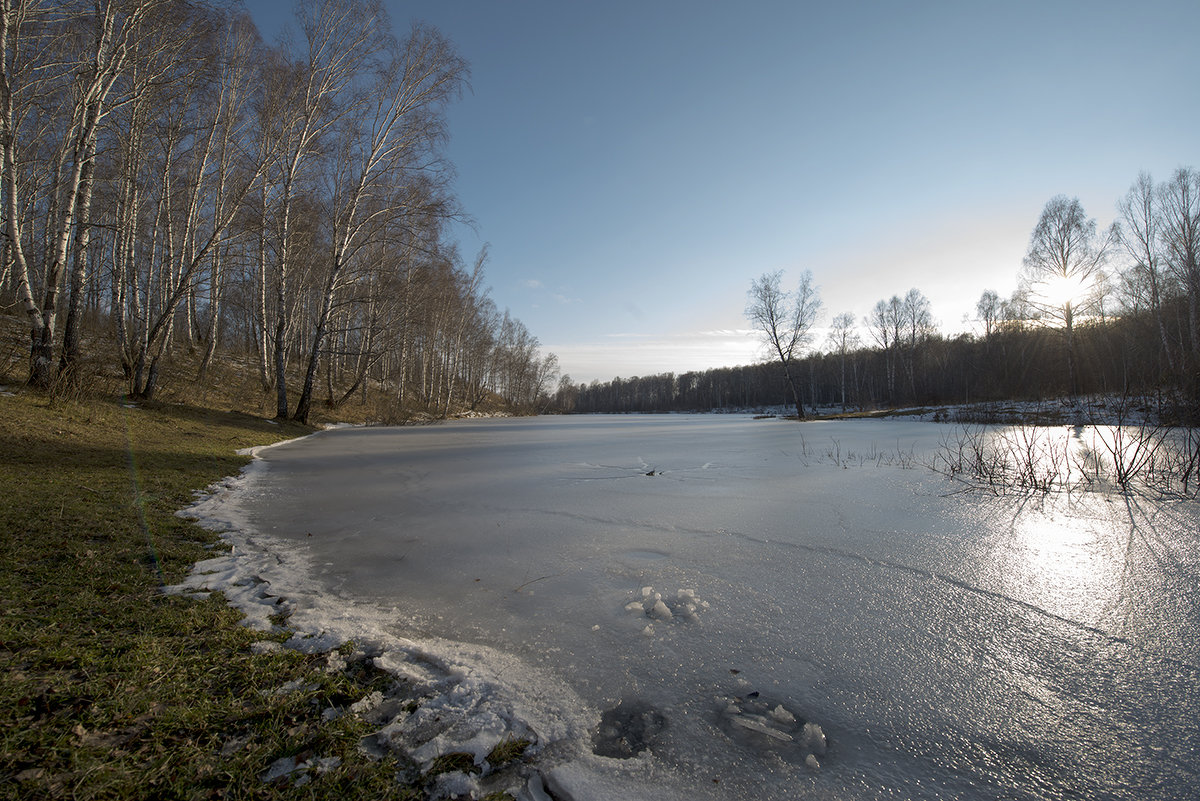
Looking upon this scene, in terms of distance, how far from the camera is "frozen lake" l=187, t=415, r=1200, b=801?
1.33 meters

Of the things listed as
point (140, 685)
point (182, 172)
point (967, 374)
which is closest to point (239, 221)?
point (182, 172)

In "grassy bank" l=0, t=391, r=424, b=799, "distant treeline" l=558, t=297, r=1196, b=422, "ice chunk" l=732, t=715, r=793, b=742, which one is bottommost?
"ice chunk" l=732, t=715, r=793, b=742

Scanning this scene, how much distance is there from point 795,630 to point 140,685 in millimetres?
2383

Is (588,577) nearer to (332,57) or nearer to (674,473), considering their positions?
(674,473)

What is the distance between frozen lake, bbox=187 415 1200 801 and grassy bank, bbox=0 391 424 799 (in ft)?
1.13

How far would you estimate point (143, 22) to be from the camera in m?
7.78

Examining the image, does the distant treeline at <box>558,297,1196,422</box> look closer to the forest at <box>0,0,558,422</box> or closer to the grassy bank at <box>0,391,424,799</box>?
the grassy bank at <box>0,391,424,799</box>

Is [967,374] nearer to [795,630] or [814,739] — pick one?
[795,630]

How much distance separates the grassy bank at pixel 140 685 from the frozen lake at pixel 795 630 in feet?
1.13

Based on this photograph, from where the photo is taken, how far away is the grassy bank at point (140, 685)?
1.14 m

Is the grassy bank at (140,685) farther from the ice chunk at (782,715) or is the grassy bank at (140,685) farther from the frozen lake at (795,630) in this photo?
the ice chunk at (782,715)

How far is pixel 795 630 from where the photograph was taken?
2082 mm

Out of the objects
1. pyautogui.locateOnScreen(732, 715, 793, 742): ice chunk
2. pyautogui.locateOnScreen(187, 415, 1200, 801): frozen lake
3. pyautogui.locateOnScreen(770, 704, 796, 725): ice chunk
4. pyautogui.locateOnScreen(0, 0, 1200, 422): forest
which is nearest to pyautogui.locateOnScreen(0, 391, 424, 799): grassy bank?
pyautogui.locateOnScreen(187, 415, 1200, 801): frozen lake

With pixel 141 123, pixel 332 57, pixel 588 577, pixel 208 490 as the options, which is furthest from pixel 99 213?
pixel 588 577
